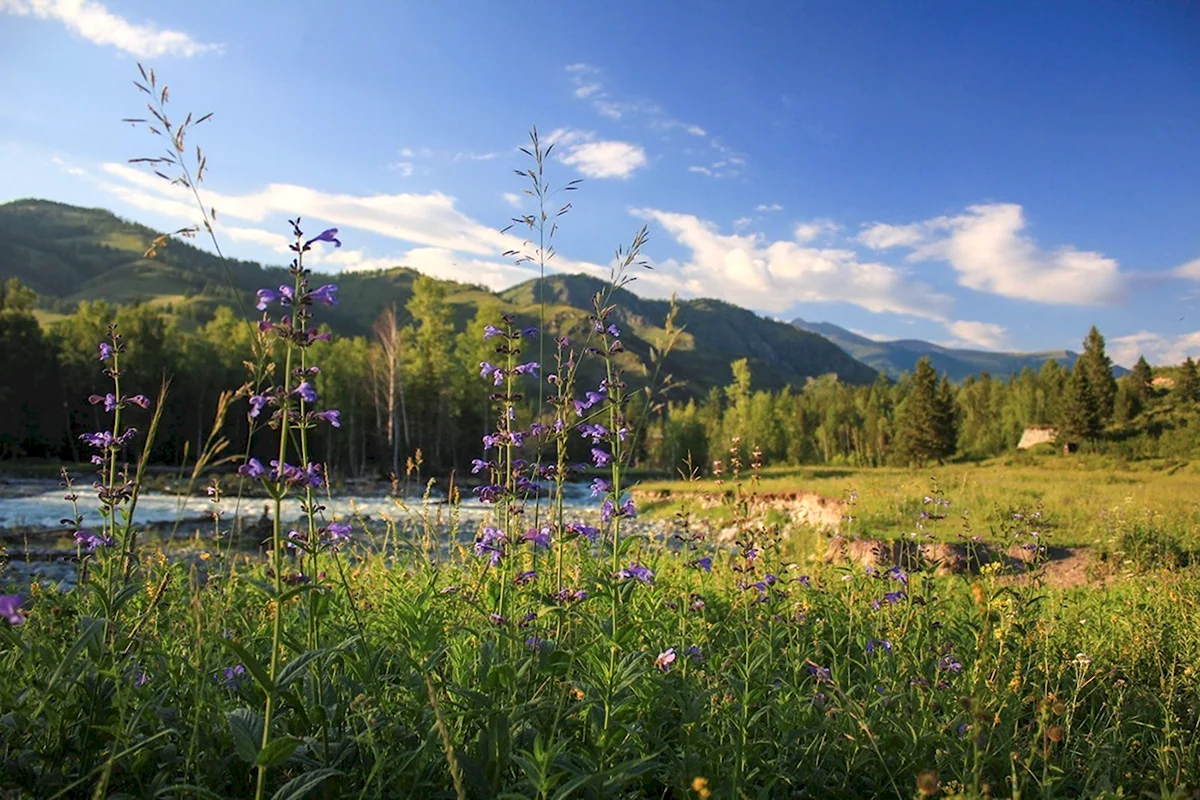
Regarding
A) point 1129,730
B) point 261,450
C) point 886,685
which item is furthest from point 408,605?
point 261,450

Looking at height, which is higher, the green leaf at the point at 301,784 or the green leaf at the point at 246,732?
the green leaf at the point at 246,732

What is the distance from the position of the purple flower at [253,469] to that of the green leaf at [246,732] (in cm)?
71

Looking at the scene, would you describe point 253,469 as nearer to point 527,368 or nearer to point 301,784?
point 301,784

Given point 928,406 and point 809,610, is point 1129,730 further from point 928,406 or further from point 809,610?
point 928,406

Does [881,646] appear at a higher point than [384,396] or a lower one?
lower

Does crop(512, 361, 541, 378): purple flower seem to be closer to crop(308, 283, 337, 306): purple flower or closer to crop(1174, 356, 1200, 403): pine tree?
crop(308, 283, 337, 306): purple flower

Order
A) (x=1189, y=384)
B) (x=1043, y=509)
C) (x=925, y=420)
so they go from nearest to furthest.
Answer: (x=1043, y=509) → (x=925, y=420) → (x=1189, y=384)

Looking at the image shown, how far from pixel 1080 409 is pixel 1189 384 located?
617 inches

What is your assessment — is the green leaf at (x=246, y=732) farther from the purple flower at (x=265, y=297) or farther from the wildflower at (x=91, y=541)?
the wildflower at (x=91, y=541)

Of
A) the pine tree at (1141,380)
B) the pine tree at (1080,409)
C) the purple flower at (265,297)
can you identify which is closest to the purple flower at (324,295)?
the purple flower at (265,297)

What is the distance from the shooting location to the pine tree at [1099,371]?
5309cm

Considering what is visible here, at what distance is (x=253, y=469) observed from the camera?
1945 mm

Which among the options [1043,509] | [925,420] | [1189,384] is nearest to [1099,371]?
[1189,384]

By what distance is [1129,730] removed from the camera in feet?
12.4
